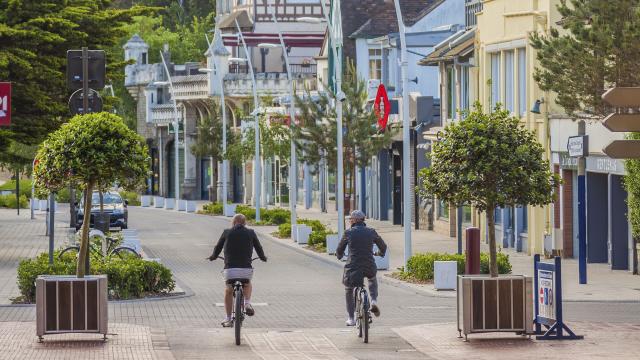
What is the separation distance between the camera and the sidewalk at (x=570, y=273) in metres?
28.5

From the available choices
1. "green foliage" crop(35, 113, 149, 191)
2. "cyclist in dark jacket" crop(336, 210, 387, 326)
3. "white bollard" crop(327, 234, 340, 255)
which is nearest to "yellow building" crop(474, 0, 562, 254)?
"white bollard" crop(327, 234, 340, 255)

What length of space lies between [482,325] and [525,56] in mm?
22417

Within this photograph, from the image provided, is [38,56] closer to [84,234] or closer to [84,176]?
[84,176]

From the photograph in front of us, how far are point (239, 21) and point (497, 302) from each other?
73.3 metres

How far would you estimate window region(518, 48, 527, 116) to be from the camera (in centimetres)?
4216

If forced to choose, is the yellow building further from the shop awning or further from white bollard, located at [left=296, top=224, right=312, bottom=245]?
the shop awning

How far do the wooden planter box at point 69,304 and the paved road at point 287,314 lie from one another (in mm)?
1080

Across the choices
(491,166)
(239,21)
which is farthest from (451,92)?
(239,21)

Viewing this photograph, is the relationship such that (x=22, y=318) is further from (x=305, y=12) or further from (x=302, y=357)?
(x=305, y=12)

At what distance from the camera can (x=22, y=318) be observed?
78.8 feet

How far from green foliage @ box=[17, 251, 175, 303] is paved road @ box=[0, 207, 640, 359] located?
52 cm

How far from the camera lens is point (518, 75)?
42625 millimetres

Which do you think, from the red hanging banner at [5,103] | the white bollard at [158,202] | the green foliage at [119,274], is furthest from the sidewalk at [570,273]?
the white bollard at [158,202]

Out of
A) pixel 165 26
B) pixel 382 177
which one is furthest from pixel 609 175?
pixel 165 26
